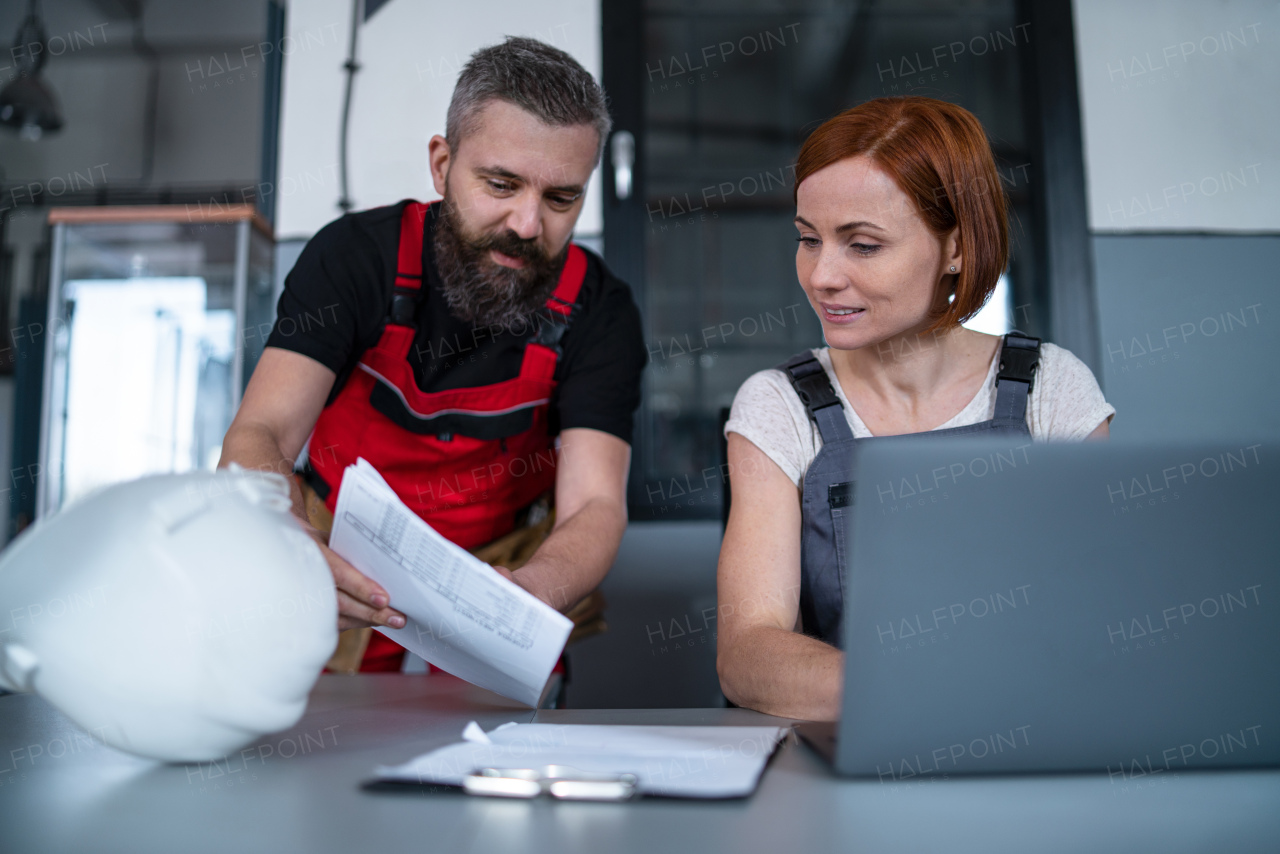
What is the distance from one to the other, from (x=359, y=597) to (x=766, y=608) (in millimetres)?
441

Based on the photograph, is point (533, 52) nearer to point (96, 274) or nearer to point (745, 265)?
point (745, 265)

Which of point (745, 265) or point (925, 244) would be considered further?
point (745, 265)

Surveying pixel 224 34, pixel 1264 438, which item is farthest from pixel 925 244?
pixel 224 34

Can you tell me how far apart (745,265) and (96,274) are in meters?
1.89

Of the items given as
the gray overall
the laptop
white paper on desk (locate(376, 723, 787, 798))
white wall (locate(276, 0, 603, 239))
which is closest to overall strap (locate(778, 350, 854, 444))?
the gray overall

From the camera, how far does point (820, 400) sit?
3.71 ft

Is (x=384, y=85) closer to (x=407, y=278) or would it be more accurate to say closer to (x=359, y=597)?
(x=407, y=278)

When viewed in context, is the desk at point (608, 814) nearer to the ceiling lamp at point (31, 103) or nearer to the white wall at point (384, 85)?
the white wall at point (384, 85)

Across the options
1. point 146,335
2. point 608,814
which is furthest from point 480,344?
point 146,335

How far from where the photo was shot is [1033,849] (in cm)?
43

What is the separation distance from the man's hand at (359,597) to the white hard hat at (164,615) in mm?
247

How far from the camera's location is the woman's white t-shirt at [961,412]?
1.09m

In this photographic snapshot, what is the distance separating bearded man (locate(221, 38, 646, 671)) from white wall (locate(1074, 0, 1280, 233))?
1698 mm

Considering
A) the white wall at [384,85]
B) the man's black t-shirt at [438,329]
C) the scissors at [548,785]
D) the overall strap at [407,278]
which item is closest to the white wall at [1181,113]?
the white wall at [384,85]
